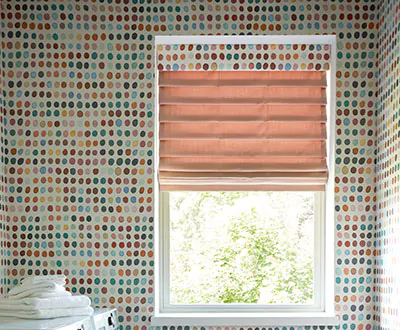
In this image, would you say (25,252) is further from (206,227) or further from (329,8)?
(329,8)

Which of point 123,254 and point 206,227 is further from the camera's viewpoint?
point 206,227

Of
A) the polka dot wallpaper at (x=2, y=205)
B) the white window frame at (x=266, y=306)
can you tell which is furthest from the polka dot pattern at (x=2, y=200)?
the white window frame at (x=266, y=306)

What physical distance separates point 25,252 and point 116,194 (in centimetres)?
52

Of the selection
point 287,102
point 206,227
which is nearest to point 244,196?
point 206,227

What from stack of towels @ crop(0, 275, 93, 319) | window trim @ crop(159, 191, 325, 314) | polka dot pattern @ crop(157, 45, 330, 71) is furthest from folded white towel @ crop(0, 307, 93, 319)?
polka dot pattern @ crop(157, 45, 330, 71)

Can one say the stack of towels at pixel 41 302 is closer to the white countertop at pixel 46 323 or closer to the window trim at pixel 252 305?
the white countertop at pixel 46 323

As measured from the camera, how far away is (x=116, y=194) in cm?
316

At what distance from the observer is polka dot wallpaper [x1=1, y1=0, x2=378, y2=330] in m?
3.14

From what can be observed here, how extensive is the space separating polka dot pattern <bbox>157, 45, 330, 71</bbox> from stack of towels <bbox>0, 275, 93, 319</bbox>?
124cm

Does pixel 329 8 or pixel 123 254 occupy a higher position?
pixel 329 8

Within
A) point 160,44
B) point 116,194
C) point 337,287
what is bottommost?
point 337,287

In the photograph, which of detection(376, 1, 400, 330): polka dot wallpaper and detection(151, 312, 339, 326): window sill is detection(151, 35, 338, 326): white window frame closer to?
detection(151, 312, 339, 326): window sill

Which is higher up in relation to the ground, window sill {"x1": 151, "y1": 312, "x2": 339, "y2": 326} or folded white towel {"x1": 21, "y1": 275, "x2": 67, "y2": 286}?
folded white towel {"x1": 21, "y1": 275, "x2": 67, "y2": 286}

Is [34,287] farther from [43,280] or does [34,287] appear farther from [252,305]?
[252,305]
